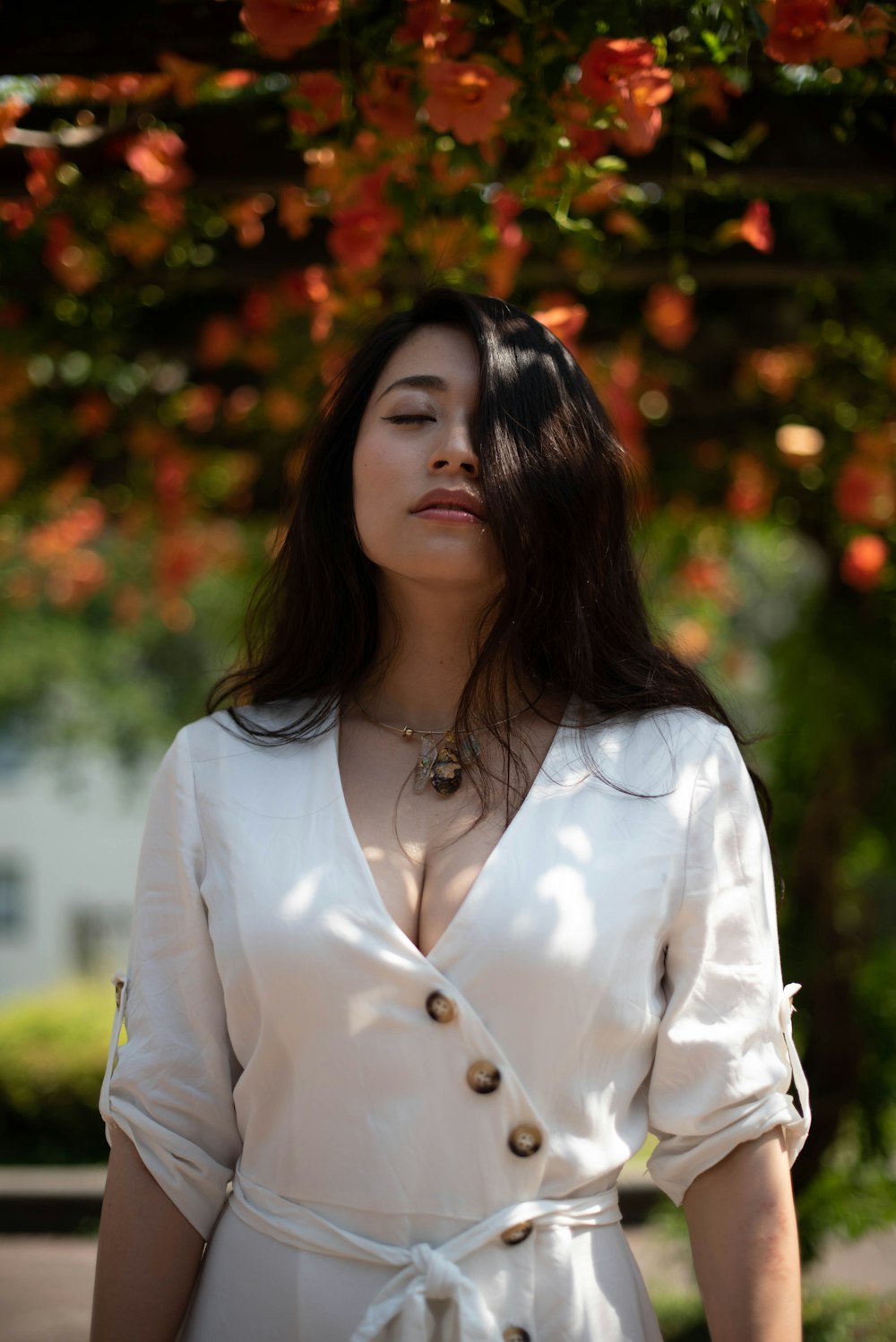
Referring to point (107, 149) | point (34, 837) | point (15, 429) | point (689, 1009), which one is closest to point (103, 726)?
point (34, 837)

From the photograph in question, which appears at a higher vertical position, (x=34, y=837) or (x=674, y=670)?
(x=674, y=670)

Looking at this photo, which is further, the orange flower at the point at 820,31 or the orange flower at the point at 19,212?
the orange flower at the point at 19,212

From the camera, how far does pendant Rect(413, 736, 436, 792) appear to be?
156cm

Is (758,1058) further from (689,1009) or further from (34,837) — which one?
(34,837)

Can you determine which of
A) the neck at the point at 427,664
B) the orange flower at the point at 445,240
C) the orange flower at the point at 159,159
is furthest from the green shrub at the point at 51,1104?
the neck at the point at 427,664

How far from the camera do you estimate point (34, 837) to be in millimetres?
22812

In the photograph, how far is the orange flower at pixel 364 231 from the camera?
216 cm

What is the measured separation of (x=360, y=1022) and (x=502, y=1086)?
161mm

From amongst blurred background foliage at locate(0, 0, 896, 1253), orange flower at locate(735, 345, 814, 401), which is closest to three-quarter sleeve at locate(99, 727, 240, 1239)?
blurred background foliage at locate(0, 0, 896, 1253)

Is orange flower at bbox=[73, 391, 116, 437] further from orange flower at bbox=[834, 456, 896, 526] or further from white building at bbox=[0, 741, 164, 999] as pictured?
white building at bbox=[0, 741, 164, 999]

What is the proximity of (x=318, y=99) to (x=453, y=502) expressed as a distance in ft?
2.42

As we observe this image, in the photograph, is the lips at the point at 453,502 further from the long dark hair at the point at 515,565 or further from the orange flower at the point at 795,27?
the orange flower at the point at 795,27

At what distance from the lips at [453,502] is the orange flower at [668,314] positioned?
1.83m

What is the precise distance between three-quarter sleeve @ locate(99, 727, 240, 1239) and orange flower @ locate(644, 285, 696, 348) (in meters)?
2.15
